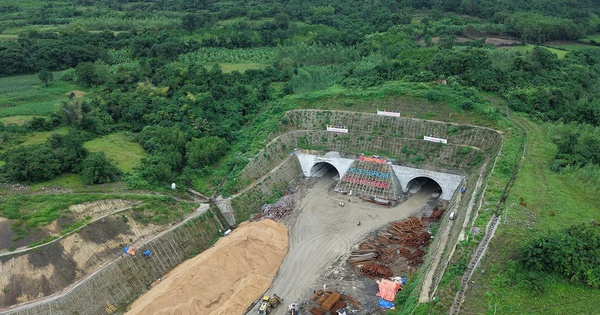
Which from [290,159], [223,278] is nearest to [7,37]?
[290,159]

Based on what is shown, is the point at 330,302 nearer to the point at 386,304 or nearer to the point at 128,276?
the point at 386,304

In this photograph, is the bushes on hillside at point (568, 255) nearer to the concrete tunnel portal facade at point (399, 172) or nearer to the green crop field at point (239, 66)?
the concrete tunnel portal facade at point (399, 172)

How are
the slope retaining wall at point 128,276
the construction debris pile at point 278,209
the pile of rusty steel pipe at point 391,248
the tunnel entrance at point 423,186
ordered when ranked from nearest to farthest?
1. the slope retaining wall at point 128,276
2. the pile of rusty steel pipe at point 391,248
3. the construction debris pile at point 278,209
4. the tunnel entrance at point 423,186

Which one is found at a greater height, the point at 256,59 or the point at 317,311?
the point at 256,59

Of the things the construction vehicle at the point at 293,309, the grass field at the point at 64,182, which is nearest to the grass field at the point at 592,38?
the construction vehicle at the point at 293,309

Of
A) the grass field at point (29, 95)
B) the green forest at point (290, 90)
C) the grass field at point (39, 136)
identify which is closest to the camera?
the green forest at point (290, 90)

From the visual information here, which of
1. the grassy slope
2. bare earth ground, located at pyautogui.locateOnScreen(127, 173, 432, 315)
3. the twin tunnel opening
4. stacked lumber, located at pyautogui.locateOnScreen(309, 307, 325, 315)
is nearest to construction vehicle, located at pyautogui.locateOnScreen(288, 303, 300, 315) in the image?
bare earth ground, located at pyautogui.locateOnScreen(127, 173, 432, 315)

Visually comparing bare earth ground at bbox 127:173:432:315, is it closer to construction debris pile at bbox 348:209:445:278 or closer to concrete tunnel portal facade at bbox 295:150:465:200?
construction debris pile at bbox 348:209:445:278
